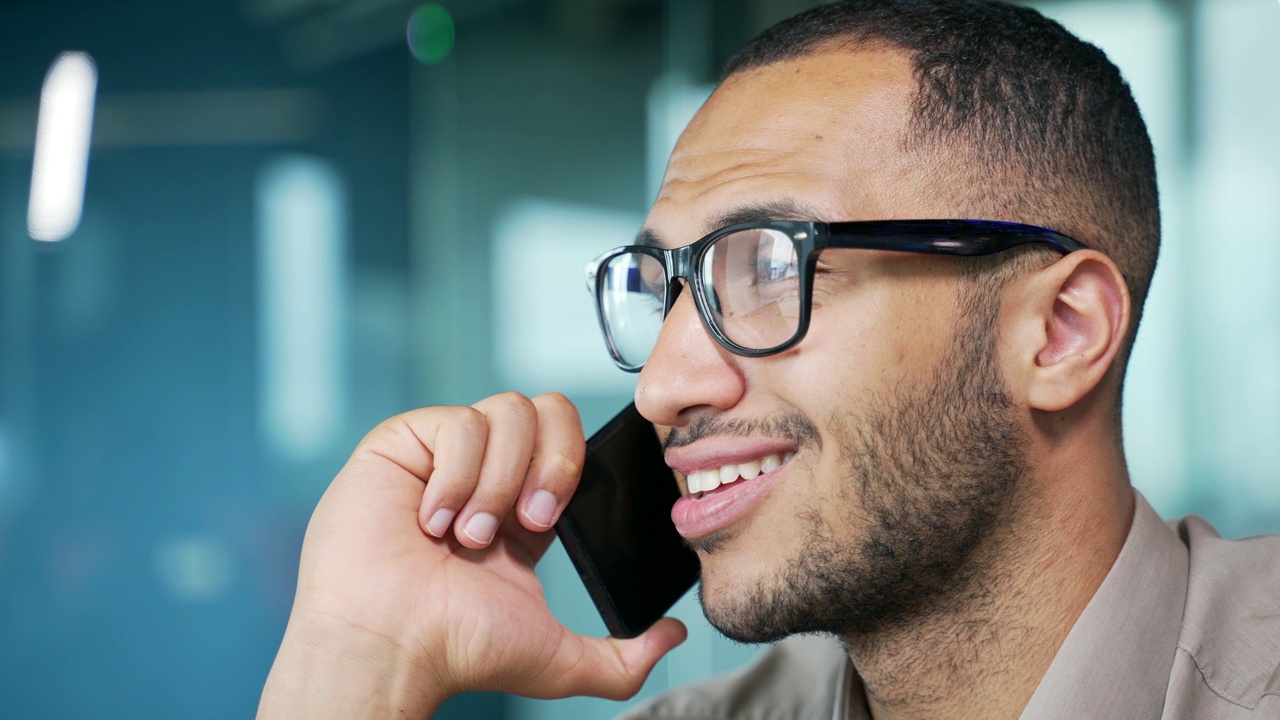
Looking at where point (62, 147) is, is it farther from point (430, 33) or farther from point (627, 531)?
point (627, 531)

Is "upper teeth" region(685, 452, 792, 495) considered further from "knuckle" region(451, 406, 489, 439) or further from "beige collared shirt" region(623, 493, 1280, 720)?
"beige collared shirt" region(623, 493, 1280, 720)

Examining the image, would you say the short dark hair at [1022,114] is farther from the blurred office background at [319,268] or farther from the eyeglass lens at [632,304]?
the blurred office background at [319,268]

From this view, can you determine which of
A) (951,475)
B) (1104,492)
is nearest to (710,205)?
(951,475)

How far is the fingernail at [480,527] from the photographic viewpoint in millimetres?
1364

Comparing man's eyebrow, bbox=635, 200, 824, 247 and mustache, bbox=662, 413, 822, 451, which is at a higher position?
man's eyebrow, bbox=635, 200, 824, 247

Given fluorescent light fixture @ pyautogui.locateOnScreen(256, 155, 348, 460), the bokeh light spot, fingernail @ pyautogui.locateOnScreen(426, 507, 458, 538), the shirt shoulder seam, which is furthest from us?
the bokeh light spot

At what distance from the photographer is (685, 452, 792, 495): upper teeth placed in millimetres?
1284

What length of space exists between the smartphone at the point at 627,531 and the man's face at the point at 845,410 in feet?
0.61

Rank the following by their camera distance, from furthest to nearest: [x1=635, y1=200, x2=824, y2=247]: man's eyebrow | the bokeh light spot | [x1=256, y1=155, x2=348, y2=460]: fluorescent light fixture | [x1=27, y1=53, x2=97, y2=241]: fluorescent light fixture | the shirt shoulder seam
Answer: the bokeh light spot → [x1=256, y1=155, x2=348, y2=460]: fluorescent light fixture → [x1=27, y1=53, x2=97, y2=241]: fluorescent light fixture → [x1=635, y1=200, x2=824, y2=247]: man's eyebrow → the shirt shoulder seam

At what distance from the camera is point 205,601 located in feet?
8.39

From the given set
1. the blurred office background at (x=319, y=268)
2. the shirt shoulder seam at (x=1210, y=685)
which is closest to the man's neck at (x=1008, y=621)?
the shirt shoulder seam at (x=1210, y=685)

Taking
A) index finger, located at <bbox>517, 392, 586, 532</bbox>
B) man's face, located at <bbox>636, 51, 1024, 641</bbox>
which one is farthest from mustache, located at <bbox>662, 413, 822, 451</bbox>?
index finger, located at <bbox>517, 392, 586, 532</bbox>

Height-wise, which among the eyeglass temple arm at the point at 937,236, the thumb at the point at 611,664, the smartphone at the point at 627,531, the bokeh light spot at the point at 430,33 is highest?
the bokeh light spot at the point at 430,33

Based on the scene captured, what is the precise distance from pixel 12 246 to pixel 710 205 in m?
1.91
